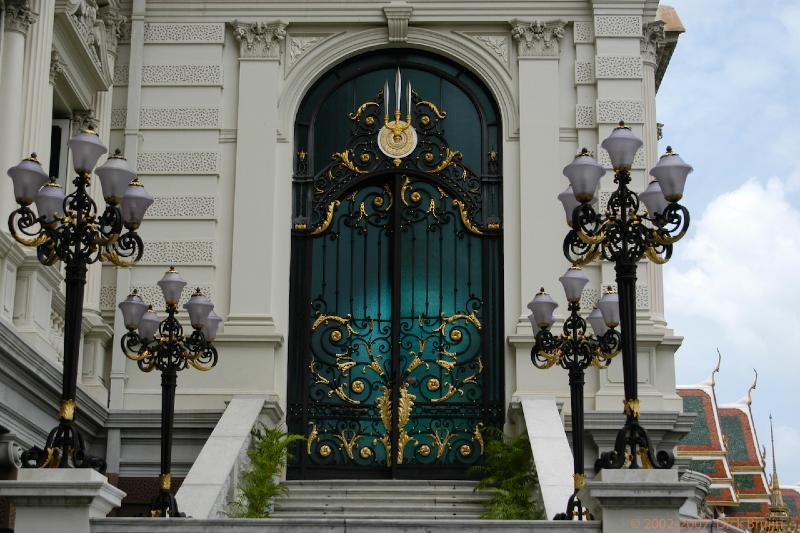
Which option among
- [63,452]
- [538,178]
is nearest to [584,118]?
[538,178]

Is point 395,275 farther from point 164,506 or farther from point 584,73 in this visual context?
point 164,506

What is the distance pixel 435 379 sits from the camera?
2106 centimetres

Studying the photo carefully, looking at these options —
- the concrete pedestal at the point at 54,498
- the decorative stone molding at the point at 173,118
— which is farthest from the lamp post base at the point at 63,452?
the decorative stone molding at the point at 173,118

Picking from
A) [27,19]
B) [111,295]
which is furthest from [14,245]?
[111,295]

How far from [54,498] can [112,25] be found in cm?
1146

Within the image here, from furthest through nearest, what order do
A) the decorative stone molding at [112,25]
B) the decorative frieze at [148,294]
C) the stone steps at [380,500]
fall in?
the decorative stone molding at [112,25], the decorative frieze at [148,294], the stone steps at [380,500]

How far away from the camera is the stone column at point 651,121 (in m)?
20.8

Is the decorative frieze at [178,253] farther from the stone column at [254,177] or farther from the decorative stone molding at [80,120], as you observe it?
the decorative stone molding at [80,120]

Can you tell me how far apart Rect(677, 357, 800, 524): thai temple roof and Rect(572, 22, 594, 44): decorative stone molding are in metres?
15.8

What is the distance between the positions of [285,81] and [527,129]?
3634 millimetres

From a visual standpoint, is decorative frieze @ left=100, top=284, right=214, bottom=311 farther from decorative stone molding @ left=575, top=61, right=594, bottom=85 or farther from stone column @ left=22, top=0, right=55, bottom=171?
decorative stone molding @ left=575, top=61, right=594, bottom=85

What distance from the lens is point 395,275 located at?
2125 cm

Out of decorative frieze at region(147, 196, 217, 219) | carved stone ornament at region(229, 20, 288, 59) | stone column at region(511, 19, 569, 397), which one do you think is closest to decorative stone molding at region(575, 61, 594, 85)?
stone column at region(511, 19, 569, 397)

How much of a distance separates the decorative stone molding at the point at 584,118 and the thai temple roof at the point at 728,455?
51.3 feet
